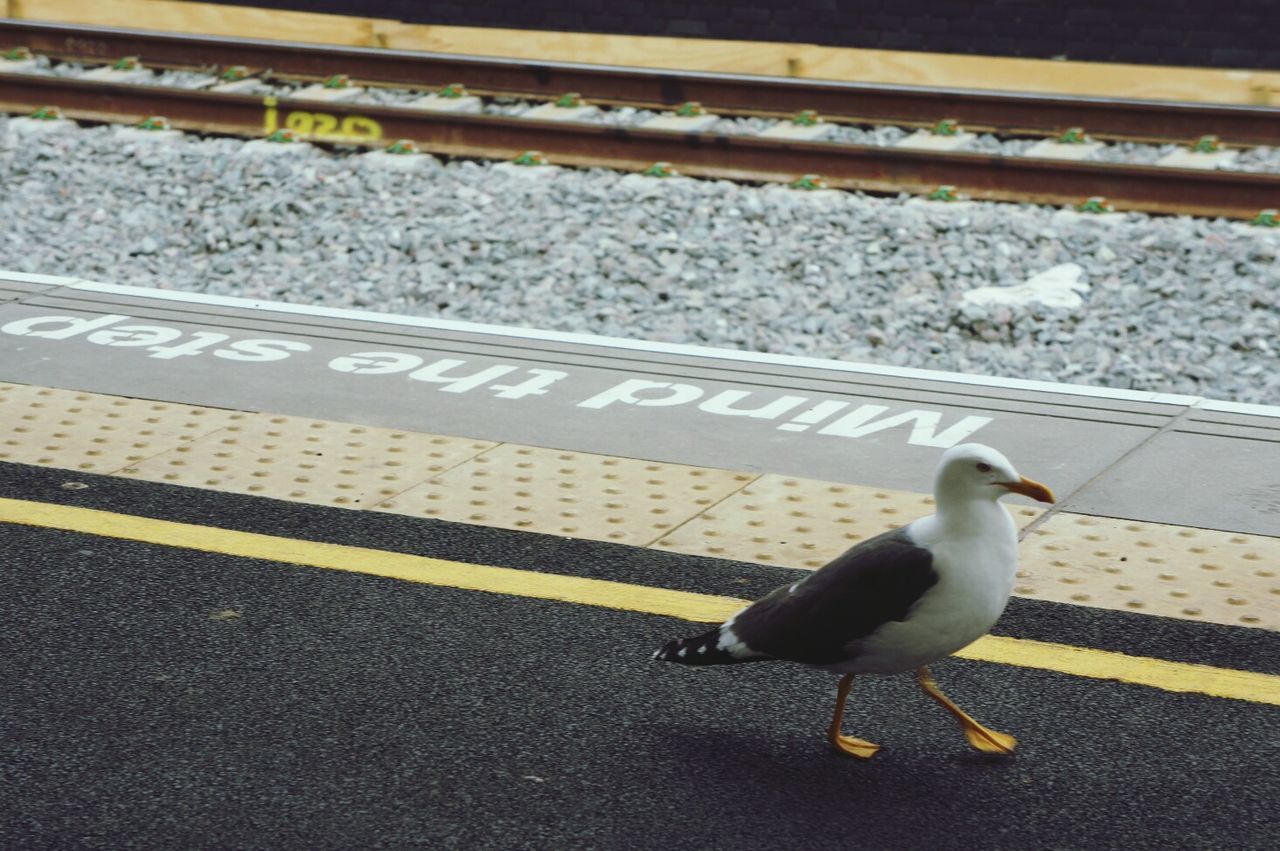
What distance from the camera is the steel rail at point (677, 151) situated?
810 cm

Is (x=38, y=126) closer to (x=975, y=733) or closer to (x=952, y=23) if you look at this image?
(x=952, y=23)

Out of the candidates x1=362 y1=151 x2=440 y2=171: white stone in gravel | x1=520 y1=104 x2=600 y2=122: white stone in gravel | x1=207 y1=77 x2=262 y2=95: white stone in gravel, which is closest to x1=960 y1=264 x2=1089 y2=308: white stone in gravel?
x1=362 y1=151 x2=440 y2=171: white stone in gravel

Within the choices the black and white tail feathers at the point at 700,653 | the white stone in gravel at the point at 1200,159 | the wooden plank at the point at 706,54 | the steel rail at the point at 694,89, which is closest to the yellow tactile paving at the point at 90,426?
the black and white tail feathers at the point at 700,653

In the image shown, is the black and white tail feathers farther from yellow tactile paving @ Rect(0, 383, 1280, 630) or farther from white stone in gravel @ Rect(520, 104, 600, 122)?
white stone in gravel @ Rect(520, 104, 600, 122)

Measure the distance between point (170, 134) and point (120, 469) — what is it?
17.1ft

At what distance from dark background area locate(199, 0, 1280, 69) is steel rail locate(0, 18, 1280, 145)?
2270mm

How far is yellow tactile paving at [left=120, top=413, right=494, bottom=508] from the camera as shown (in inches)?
205

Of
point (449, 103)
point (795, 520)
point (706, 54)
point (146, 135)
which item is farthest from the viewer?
point (706, 54)

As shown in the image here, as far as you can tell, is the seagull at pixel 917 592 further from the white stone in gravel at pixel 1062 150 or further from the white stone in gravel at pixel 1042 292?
the white stone in gravel at pixel 1062 150

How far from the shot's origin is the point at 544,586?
14.8ft

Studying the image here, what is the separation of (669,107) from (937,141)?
6.04 ft

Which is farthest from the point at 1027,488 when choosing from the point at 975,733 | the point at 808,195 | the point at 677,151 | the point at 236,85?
the point at 236,85

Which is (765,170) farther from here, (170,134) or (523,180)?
(170,134)

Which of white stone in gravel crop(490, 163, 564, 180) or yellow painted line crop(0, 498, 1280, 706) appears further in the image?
white stone in gravel crop(490, 163, 564, 180)
